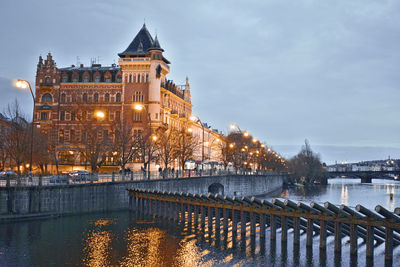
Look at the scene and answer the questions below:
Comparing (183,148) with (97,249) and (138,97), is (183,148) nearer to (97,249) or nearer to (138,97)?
Result: (138,97)

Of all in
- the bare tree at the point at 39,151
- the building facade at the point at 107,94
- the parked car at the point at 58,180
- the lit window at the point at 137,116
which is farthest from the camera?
the lit window at the point at 137,116

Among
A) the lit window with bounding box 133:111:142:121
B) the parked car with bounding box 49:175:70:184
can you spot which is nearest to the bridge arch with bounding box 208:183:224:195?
the lit window with bounding box 133:111:142:121

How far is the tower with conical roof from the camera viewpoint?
308ft

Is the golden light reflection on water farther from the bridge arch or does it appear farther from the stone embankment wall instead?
the bridge arch

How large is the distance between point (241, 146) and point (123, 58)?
1738 inches

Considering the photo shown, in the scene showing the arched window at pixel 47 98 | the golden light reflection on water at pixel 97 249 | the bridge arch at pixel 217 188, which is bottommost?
the golden light reflection on water at pixel 97 249

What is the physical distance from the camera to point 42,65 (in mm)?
96750

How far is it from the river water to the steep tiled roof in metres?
59.1

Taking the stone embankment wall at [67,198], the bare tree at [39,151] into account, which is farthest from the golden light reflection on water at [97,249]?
the bare tree at [39,151]

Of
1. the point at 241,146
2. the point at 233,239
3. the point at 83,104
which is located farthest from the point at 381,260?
the point at 241,146

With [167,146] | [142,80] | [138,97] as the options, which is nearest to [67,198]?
[167,146]

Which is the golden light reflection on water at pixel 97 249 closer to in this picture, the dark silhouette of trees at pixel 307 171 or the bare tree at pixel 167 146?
the bare tree at pixel 167 146

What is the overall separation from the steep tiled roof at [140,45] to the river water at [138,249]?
59.1m

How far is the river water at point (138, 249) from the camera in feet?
88.4
